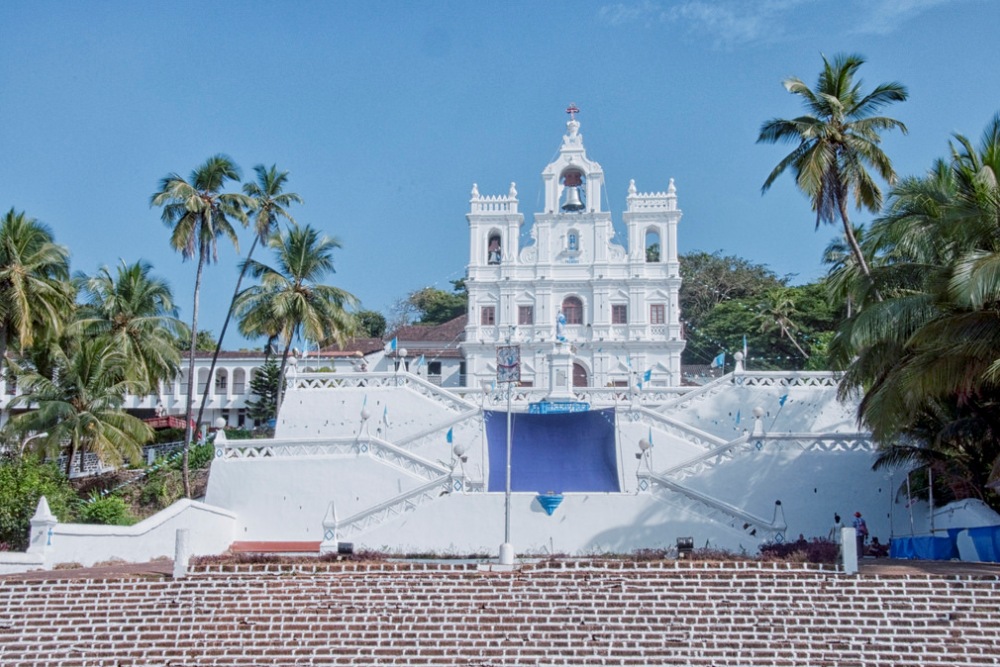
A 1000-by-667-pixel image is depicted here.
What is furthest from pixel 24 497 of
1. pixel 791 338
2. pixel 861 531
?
pixel 791 338

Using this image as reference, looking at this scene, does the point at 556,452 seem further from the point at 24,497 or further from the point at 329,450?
the point at 24,497

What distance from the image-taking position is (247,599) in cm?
1570

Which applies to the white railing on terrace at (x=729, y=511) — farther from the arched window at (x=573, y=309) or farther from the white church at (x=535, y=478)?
the arched window at (x=573, y=309)

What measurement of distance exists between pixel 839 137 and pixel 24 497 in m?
22.2

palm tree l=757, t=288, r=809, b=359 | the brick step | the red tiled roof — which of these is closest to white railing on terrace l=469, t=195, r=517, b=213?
the red tiled roof

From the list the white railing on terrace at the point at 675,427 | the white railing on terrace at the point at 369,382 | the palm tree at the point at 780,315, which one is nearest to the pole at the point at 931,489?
the white railing on terrace at the point at 675,427

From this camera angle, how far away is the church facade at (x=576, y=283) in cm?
4547

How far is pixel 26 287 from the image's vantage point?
2750cm

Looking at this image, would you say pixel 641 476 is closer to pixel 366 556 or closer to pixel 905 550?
pixel 905 550

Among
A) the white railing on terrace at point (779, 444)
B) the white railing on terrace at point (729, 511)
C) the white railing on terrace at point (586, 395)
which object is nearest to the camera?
the white railing on terrace at point (729, 511)

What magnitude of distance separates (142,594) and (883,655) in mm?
11426

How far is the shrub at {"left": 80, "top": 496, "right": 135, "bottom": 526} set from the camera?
25.5 metres

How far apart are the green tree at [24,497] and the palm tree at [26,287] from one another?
12.5 feet

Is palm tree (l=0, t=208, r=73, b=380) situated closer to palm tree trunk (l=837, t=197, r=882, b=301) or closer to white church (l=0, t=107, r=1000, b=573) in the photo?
white church (l=0, t=107, r=1000, b=573)
